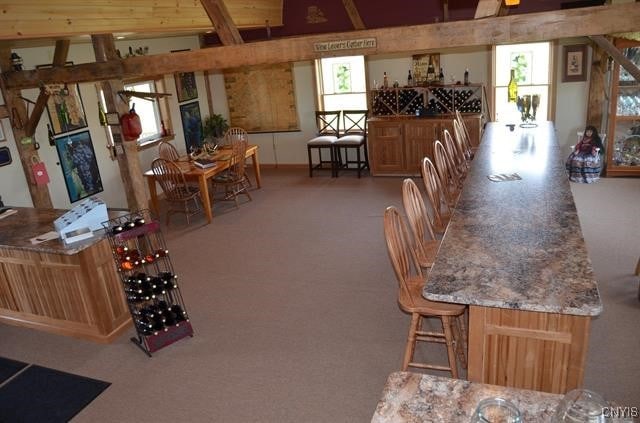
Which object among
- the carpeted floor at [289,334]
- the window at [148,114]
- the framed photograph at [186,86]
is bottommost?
the carpeted floor at [289,334]

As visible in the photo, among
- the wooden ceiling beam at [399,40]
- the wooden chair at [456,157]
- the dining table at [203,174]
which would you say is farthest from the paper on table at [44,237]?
the wooden chair at [456,157]

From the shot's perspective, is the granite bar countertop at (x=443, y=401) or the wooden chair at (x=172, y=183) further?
the wooden chair at (x=172, y=183)

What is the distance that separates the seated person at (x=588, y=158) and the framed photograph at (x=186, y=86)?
233 inches

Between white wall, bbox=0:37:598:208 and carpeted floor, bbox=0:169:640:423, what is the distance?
4.65 feet

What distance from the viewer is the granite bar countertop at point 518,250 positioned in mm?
2137

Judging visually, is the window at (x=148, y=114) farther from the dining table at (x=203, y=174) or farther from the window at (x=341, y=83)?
the window at (x=341, y=83)

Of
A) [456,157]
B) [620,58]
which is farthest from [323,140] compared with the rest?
[620,58]

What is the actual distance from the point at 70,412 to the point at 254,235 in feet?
10.0

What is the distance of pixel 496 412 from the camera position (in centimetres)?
146

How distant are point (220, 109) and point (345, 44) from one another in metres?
5.56

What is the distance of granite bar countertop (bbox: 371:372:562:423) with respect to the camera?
1.54 m

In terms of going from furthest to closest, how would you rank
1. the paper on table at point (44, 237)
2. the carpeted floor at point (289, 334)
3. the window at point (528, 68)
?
1. the window at point (528, 68)
2. the paper on table at point (44, 237)
3. the carpeted floor at point (289, 334)

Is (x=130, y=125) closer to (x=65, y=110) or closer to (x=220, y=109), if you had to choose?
(x=65, y=110)

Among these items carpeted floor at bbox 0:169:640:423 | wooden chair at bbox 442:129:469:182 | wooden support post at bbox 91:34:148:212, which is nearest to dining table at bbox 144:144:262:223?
carpeted floor at bbox 0:169:640:423
